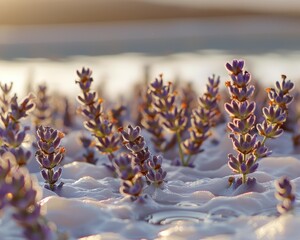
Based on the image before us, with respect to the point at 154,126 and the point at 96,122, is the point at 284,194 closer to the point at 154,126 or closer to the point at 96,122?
the point at 96,122

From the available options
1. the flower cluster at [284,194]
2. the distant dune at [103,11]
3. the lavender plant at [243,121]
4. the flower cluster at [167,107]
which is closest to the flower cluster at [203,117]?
the flower cluster at [167,107]

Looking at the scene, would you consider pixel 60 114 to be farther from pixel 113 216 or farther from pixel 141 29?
pixel 141 29

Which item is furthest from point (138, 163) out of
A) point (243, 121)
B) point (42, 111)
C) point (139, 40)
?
point (139, 40)

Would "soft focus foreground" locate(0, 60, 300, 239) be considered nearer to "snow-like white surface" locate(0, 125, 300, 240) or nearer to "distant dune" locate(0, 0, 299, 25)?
"snow-like white surface" locate(0, 125, 300, 240)

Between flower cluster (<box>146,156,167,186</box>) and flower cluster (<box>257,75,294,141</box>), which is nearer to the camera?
flower cluster (<box>146,156,167,186</box>)

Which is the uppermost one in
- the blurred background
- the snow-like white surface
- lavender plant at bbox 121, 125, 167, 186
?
the blurred background

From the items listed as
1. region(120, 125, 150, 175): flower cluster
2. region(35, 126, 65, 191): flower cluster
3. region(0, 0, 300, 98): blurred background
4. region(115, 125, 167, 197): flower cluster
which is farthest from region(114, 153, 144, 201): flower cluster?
region(0, 0, 300, 98): blurred background

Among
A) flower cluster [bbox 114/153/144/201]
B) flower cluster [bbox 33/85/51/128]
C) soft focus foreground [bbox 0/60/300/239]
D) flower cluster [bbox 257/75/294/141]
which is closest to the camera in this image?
soft focus foreground [bbox 0/60/300/239]
